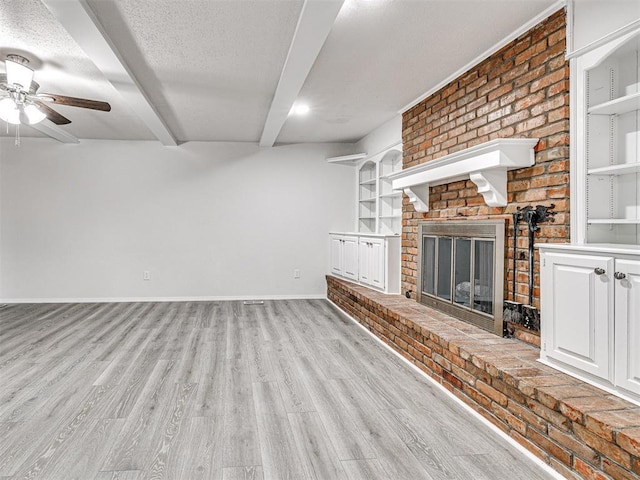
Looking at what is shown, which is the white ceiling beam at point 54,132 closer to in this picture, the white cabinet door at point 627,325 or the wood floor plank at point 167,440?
the wood floor plank at point 167,440

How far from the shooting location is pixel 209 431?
7.97 feet

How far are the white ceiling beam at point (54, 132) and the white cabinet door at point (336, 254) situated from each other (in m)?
4.00

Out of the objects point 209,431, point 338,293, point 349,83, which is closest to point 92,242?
point 338,293

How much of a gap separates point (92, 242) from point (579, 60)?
6.48 meters

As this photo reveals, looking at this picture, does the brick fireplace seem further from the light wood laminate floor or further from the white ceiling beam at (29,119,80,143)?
the white ceiling beam at (29,119,80,143)

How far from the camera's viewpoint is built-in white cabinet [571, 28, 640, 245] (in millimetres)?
2428

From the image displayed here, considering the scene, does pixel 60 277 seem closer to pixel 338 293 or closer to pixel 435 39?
pixel 338 293

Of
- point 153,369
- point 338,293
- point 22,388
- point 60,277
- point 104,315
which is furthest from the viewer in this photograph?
point 60,277

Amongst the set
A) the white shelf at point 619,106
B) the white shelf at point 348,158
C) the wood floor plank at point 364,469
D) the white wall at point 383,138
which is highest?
the white wall at point 383,138

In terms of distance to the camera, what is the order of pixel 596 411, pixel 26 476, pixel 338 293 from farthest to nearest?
pixel 338 293, pixel 26 476, pixel 596 411

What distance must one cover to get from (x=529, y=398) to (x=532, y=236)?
42.7 inches

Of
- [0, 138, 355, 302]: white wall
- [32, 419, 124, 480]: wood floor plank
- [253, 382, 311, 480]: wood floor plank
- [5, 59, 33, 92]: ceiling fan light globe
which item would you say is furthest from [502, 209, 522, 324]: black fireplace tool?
[0, 138, 355, 302]: white wall

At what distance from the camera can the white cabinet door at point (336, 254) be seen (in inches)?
253

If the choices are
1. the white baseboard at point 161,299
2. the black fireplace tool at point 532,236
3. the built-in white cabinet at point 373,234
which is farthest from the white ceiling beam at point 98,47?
the white baseboard at point 161,299
